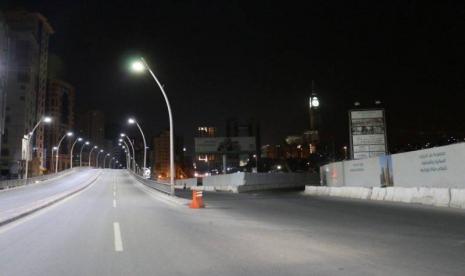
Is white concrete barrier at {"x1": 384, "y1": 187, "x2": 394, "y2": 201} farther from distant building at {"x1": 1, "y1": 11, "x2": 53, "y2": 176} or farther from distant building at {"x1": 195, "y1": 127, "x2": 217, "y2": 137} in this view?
distant building at {"x1": 195, "y1": 127, "x2": 217, "y2": 137}

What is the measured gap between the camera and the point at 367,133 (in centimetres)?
4262

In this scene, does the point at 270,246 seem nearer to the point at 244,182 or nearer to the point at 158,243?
the point at 158,243

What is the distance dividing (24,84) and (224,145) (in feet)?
287

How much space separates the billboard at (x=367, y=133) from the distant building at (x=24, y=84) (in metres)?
102

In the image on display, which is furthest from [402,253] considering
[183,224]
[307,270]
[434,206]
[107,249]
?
[434,206]

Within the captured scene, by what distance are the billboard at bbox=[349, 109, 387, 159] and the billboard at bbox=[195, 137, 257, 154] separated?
151 feet

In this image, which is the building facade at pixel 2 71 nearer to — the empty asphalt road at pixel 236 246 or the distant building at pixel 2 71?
the distant building at pixel 2 71

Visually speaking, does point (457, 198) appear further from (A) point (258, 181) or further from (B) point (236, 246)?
(A) point (258, 181)

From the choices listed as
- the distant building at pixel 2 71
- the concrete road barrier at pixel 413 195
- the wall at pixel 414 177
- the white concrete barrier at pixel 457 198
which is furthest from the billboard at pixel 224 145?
the white concrete barrier at pixel 457 198

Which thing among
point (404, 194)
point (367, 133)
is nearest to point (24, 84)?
point (367, 133)

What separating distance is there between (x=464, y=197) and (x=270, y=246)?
13.7 metres

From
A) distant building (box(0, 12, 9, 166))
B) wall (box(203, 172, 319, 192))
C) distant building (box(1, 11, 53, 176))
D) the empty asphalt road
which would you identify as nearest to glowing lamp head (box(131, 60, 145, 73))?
the empty asphalt road

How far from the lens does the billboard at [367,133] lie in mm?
42438

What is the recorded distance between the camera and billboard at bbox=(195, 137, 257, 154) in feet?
286
